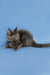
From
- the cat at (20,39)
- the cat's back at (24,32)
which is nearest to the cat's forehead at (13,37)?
the cat at (20,39)

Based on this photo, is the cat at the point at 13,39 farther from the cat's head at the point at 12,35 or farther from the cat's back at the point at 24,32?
the cat's back at the point at 24,32

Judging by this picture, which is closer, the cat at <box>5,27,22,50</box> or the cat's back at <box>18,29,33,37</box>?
the cat at <box>5,27,22,50</box>

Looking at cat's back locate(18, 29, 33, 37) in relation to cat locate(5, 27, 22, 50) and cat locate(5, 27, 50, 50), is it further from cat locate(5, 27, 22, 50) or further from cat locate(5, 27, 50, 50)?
cat locate(5, 27, 22, 50)

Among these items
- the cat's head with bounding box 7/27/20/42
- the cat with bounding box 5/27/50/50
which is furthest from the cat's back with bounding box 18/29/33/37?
the cat's head with bounding box 7/27/20/42

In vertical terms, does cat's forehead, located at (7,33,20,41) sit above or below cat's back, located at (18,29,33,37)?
below

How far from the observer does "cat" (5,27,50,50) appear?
244 cm

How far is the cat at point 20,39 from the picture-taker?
2.44 m

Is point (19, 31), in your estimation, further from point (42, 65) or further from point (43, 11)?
point (42, 65)

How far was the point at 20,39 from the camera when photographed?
2.57 metres

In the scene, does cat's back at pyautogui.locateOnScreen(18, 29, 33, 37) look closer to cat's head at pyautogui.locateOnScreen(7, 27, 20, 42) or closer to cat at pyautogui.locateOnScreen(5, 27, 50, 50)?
cat at pyautogui.locateOnScreen(5, 27, 50, 50)

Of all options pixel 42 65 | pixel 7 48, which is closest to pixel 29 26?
pixel 7 48

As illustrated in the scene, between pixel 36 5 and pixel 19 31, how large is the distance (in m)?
0.55

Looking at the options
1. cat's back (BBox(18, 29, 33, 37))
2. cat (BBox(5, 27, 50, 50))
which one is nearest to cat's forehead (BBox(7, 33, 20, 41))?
cat (BBox(5, 27, 50, 50))

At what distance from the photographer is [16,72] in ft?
5.22
